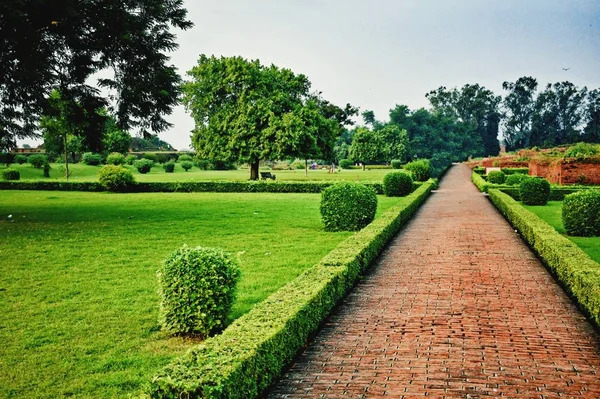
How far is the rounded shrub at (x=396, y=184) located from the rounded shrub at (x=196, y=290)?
74.0 feet

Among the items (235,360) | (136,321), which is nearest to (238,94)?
(136,321)

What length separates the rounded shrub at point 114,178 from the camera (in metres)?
31.5

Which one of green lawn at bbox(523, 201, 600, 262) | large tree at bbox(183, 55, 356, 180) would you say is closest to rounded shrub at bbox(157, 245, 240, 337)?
Result: green lawn at bbox(523, 201, 600, 262)

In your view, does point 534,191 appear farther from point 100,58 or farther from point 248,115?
point 248,115

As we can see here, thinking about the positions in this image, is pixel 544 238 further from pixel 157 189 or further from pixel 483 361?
pixel 157 189

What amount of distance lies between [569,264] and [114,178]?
27.6 m

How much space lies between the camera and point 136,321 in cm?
669

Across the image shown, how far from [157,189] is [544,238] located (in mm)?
25652

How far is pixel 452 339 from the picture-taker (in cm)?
596

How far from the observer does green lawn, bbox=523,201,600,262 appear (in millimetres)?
11789

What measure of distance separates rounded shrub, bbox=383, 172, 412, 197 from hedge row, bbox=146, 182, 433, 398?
65.4ft

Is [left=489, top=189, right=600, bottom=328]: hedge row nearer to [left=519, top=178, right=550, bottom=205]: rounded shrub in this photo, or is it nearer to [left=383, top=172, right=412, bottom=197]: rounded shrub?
[left=519, top=178, right=550, bottom=205]: rounded shrub

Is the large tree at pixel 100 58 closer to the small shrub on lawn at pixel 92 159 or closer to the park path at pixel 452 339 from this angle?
the park path at pixel 452 339

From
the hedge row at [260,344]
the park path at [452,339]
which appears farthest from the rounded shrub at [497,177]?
the hedge row at [260,344]
